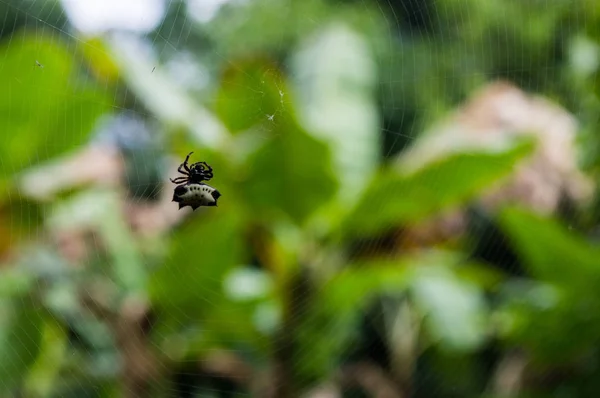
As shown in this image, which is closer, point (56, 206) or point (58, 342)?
point (56, 206)

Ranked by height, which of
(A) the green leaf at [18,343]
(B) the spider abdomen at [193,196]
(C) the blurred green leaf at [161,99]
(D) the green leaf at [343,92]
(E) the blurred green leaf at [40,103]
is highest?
(D) the green leaf at [343,92]

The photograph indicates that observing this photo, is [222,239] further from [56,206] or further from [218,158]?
[56,206]

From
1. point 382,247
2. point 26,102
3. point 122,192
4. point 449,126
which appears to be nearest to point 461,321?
point 382,247

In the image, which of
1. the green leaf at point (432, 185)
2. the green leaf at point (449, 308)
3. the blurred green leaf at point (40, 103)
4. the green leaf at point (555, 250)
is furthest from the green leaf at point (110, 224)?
the green leaf at point (555, 250)

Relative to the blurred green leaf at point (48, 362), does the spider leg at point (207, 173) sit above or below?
above

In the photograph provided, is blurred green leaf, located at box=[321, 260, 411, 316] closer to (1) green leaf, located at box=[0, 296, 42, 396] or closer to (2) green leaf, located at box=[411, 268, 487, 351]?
(2) green leaf, located at box=[411, 268, 487, 351]

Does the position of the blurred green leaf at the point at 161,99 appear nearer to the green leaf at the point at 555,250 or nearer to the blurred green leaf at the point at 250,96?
the blurred green leaf at the point at 250,96

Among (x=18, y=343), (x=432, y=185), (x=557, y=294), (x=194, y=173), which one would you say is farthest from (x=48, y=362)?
(x=557, y=294)
